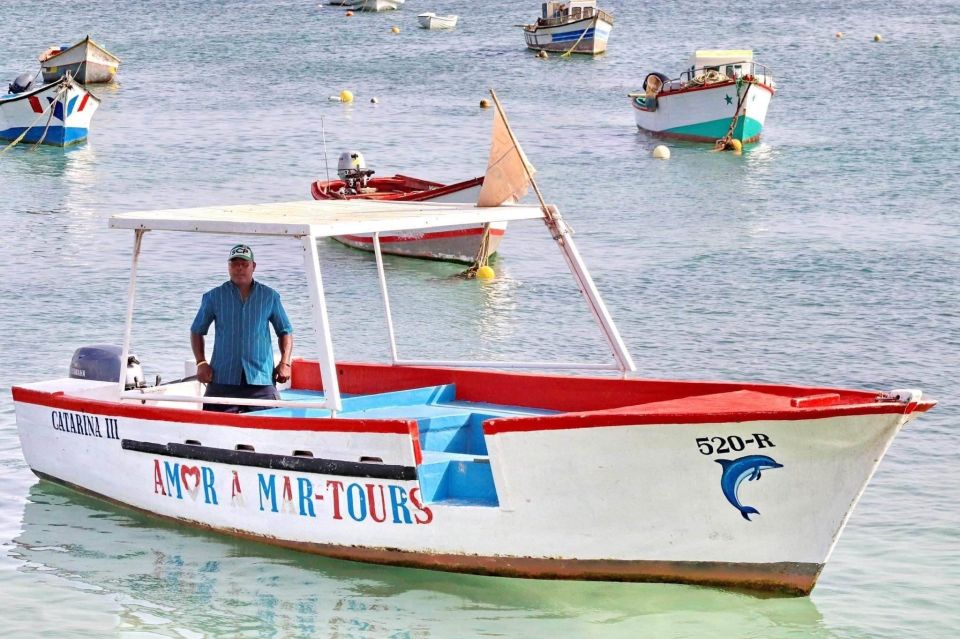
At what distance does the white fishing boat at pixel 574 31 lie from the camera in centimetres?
5306

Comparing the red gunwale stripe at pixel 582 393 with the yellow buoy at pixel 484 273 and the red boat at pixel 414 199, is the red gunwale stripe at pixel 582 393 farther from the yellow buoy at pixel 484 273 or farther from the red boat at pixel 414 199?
the yellow buoy at pixel 484 273

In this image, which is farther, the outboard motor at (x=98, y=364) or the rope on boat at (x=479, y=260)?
the rope on boat at (x=479, y=260)

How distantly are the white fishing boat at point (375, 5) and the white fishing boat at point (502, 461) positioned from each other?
2472 inches

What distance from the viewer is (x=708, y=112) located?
3250cm

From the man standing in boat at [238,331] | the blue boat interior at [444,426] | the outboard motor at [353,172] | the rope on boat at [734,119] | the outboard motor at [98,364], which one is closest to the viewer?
the blue boat interior at [444,426]

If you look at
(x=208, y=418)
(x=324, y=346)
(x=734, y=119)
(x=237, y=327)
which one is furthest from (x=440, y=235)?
(x=734, y=119)

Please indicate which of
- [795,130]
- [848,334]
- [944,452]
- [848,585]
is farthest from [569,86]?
[848,585]

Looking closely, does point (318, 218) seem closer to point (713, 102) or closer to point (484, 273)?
point (484, 273)

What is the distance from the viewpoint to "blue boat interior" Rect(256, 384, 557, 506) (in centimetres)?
795

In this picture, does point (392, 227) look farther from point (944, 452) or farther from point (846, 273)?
point (846, 273)

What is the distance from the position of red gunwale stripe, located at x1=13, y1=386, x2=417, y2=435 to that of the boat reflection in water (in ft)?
2.83

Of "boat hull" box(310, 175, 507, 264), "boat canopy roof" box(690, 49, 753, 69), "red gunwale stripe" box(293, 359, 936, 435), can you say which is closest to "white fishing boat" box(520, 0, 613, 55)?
"boat canopy roof" box(690, 49, 753, 69)

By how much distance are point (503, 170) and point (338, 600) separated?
269 centimetres

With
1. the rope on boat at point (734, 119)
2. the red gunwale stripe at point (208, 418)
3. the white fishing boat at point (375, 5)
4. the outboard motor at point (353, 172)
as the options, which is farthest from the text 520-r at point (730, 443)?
the white fishing boat at point (375, 5)
